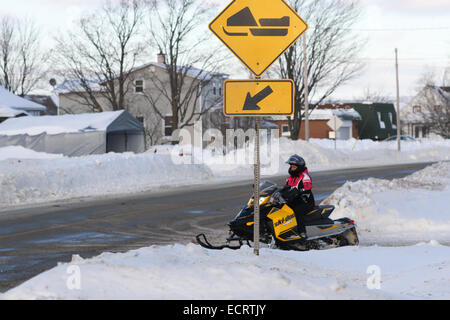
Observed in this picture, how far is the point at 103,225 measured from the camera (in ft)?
44.6

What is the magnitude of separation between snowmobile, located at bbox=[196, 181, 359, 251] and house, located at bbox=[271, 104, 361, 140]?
64684 millimetres

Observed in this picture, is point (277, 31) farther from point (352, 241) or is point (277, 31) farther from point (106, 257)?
point (352, 241)

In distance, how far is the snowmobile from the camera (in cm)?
947

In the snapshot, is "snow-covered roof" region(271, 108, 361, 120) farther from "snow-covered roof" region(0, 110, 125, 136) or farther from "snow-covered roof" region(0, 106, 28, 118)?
"snow-covered roof" region(0, 110, 125, 136)

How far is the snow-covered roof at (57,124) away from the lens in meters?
31.9

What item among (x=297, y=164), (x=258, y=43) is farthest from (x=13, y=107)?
(x=258, y=43)

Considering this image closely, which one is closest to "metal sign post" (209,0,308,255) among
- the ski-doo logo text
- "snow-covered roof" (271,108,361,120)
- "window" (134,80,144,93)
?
the ski-doo logo text

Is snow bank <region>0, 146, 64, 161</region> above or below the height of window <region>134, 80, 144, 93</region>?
below

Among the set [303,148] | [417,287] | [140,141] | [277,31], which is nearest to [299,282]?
[417,287]

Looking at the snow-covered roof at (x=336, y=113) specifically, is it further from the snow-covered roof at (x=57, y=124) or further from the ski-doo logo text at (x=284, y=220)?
the ski-doo logo text at (x=284, y=220)

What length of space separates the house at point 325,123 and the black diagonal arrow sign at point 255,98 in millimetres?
67483

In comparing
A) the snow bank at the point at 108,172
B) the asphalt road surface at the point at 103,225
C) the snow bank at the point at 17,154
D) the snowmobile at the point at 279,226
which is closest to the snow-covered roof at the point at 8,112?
the snow bank at the point at 108,172
